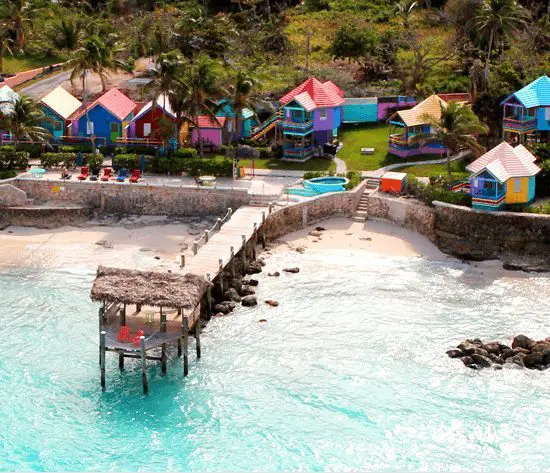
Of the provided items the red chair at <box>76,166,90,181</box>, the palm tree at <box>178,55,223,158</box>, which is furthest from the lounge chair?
the palm tree at <box>178,55,223,158</box>

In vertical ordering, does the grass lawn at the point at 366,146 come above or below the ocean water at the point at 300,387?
above

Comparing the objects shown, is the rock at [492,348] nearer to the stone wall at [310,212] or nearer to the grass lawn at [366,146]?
the stone wall at [310,212]

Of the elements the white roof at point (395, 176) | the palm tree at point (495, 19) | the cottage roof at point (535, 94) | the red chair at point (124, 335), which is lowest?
the red chair at point (124, 335)

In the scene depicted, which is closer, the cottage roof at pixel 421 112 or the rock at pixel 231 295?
the rock at pixel 231 295

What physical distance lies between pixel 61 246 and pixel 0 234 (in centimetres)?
516

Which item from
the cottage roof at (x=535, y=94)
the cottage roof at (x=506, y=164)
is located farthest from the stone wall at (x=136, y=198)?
the cottage roof at (x=535, y=94)

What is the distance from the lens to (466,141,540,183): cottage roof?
62312 mm

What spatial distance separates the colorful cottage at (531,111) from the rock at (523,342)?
23.8m

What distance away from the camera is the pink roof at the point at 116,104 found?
77125 millimetres

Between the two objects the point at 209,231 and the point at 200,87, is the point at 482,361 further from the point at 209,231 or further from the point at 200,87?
the point at 200,87

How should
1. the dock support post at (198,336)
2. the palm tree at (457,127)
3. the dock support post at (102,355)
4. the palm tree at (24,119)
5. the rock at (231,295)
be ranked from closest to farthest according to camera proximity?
the dock support post at (102,355), the dock support post at (198,336), the rock at (231,295), the palm tree at (457,127), the palm tree at (24,119)

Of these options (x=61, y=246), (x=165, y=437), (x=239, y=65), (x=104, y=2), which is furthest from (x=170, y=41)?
(x=165, y=437)

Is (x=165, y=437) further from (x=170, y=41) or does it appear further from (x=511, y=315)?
(x=170, y=41)

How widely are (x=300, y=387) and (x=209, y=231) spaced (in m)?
18.3
